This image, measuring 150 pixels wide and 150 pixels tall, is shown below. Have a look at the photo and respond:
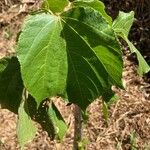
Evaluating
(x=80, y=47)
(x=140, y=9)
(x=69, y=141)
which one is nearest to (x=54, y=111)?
(x=80, y=47)

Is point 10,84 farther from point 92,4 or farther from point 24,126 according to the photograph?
point 92,4

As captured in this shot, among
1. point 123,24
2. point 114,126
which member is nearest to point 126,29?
point 123,24

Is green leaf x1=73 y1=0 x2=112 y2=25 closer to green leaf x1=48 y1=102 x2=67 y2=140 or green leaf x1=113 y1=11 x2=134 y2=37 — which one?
green leaf x1=113 y1=11 x2=134 y2=37

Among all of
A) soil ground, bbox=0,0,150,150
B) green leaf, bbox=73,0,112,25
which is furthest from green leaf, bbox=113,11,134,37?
soil ground, bbox=0,0,150,150

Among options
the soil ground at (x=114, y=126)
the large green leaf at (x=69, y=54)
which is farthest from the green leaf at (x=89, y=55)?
the soil ground at (x=114, y=126)

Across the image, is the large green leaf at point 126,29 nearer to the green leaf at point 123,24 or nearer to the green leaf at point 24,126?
the green leaf at point 123,24

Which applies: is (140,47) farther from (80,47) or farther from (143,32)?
(80,47)
